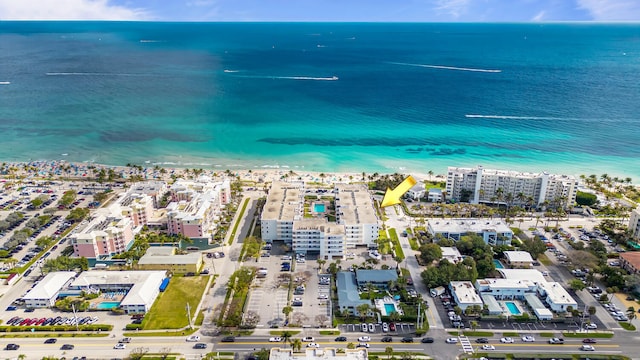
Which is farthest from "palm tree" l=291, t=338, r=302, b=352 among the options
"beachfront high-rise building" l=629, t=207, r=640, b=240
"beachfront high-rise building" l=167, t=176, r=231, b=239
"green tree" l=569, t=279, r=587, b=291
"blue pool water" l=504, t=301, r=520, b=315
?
"beachfront high-rise building" l=629, t=207, r=640, b=240

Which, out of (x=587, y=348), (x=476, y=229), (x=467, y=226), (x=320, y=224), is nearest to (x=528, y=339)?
(x=587, y=348)

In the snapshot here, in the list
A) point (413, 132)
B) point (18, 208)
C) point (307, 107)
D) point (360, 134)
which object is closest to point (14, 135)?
point (18, 208)

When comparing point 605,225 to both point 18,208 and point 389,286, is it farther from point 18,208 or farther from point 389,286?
point 18,208

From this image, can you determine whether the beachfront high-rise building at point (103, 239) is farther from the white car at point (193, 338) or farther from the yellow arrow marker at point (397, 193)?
the yellow arrow marker at point (397, 193)

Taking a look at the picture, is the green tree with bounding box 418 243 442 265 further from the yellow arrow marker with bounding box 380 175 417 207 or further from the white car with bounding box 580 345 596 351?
the white car with bounding box 580 345 596 351

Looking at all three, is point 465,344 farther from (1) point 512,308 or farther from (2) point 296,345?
(2) point 296,345
